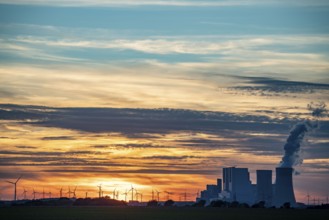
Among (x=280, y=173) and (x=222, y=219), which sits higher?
(x=280, y=173)

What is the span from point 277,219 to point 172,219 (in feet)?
52.6

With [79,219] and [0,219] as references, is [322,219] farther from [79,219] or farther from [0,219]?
[0,219]

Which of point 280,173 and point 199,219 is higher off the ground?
point 280,173

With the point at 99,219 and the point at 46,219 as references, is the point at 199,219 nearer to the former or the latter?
the point at 99,219

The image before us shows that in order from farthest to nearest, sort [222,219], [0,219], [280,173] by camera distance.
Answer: [280,173] → [222,219] → [0,219]

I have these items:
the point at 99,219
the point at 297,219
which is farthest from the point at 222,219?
the point at 99,219

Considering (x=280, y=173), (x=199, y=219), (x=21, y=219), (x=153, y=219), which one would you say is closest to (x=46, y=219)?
(x=21, y=219)

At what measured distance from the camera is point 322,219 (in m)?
101

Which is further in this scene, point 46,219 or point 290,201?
point 290,201

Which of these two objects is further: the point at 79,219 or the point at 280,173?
the point at 280,173

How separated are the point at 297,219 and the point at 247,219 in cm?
707

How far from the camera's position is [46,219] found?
95.2 metres

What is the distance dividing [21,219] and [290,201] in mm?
119695

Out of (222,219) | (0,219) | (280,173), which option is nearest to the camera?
(0,219)
